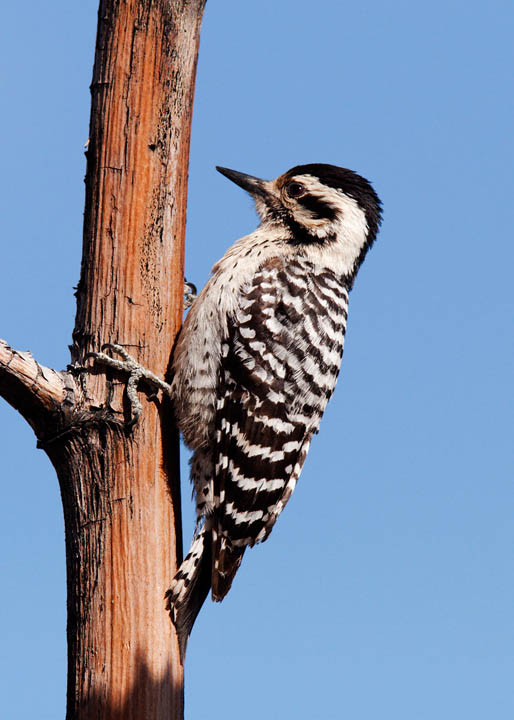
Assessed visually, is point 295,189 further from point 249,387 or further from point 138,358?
point 138,358

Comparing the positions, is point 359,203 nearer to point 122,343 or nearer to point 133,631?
point 122,343

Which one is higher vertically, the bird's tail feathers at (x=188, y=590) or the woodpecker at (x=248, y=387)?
the woodpecker at (x=248, y=387)

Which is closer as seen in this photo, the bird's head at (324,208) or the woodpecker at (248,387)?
the woodpecker at (248,387)

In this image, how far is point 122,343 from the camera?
144 inches

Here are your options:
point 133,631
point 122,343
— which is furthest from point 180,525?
point 122,343

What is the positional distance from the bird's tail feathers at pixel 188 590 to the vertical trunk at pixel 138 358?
52 millimetres

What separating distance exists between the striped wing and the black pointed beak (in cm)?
77

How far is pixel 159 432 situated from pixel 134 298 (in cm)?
63

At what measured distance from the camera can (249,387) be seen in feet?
13.4

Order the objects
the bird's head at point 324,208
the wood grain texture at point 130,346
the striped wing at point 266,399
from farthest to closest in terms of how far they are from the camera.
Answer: the bird's head at point 324,208, the striped wing at point 266,399, the wood grain texture at point 130,346

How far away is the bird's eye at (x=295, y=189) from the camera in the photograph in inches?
194

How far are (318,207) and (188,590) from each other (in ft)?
8.04

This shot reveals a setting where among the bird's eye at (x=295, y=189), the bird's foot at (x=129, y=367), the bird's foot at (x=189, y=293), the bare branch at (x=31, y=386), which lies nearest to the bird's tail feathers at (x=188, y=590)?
the bird's foot at (x=129, y=367)

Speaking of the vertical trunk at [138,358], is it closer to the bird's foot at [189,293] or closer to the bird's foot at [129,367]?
the bird's foot at [129,367]
